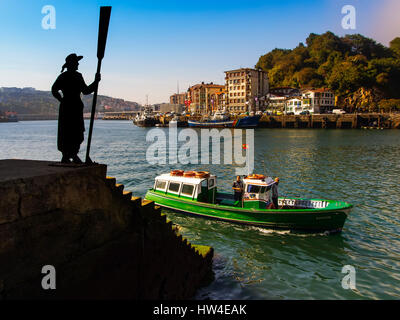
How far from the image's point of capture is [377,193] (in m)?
22.5

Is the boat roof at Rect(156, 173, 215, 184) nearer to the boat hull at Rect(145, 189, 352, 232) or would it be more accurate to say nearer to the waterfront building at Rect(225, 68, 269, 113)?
the boat hull at Rect(145, 189, 352, 232)

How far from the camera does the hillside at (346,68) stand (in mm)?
111312

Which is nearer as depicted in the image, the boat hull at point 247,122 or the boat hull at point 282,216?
the boat hull at point 282,216

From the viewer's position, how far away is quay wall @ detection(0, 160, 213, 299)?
A: 12.6ft

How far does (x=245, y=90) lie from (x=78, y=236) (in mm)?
128125

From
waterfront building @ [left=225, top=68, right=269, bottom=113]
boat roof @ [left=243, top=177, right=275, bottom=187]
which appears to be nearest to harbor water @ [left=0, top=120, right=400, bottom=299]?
boat roof @ [left=243, top=177, right=275, bottom=187]

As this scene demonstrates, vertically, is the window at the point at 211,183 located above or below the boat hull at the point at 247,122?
below

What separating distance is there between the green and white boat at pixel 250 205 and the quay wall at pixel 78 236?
32.3ft

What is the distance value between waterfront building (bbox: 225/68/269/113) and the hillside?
72.0 ft
